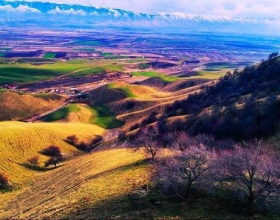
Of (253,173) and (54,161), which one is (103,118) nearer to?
(54,161)

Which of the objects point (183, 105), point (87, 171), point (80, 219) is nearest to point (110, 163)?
point (87, 171)

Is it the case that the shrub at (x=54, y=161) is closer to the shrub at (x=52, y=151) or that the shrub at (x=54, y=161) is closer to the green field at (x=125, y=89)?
the shrub at (x=52, y=151)

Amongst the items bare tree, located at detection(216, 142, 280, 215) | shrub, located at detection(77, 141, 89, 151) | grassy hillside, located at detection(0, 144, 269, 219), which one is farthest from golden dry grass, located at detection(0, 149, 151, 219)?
shrub, located at detection(77, 141, 89, 151)

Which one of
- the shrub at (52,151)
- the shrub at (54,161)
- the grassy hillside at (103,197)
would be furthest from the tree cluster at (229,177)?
the shrub at (52,151)

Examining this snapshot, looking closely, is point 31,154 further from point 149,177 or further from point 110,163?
point 149,177

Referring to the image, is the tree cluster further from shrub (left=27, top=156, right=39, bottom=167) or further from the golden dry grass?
shrub (left=27, top=156, right=39, bottom=167)

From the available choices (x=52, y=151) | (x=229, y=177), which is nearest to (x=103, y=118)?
(x=52, y=151)
